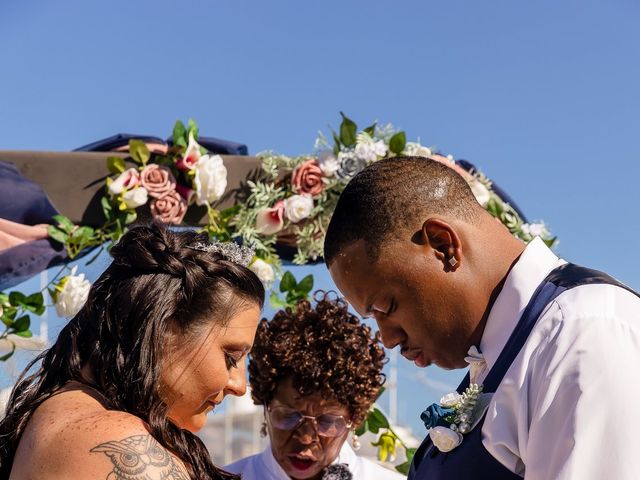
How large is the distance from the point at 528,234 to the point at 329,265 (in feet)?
7.24

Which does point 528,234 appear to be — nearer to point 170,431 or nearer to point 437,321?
point 437,321

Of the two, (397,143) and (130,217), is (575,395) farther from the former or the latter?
(130,217)

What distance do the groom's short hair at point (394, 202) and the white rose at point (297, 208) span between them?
175 cm

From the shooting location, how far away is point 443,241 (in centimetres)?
271

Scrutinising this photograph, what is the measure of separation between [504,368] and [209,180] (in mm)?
2480

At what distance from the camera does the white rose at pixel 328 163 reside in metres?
4.82

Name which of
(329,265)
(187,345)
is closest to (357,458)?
(329,265)

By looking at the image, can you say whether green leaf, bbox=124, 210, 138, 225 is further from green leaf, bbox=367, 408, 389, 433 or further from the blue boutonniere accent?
the blue boutonniere accent

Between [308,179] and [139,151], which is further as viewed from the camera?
[308,179]

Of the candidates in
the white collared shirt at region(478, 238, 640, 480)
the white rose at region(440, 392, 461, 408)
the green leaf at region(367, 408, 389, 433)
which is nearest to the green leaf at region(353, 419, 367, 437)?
the green leaf at region(367, 408, 389, 433)

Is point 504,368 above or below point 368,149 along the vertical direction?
below

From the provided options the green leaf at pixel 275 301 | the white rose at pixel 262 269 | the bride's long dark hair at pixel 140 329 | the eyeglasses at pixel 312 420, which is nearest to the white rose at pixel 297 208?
the white rose at pixel 262 269

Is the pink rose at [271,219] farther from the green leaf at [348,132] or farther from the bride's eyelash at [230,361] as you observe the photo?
the bride's eyelash at [230,361]

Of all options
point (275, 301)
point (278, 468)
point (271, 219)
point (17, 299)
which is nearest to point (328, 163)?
point (271, 219)
